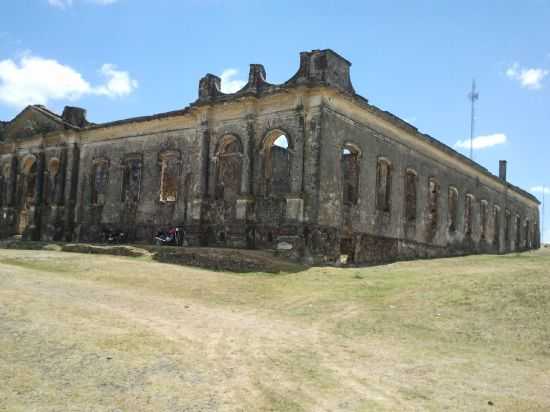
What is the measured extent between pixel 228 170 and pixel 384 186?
22.3 ft

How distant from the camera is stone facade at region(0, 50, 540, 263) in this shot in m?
17.7

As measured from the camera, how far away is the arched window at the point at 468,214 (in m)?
28.5

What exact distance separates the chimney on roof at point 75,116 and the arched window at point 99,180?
2.24 metres

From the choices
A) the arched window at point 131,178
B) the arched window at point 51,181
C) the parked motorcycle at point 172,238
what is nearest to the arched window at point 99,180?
the arched window at point 131,178

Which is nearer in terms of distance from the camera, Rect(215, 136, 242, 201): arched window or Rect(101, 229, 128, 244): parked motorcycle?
Rect(215, 136, 242, 201): arched window

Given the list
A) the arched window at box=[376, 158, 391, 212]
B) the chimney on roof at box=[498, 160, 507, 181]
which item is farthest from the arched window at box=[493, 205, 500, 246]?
the arched window at box=[376, 158, 391, 212]

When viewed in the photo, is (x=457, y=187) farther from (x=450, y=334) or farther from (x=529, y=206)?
(x=450, y=334)

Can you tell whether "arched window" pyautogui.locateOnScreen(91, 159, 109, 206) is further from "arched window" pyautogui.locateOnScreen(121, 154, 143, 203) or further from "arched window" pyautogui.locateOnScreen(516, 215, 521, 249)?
"arched window" pyautogui.locateOnScreen(516, 215, 521, 249)

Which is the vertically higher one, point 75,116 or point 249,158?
point 75,116

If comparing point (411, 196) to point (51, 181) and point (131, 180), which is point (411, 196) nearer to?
point (131, 180)

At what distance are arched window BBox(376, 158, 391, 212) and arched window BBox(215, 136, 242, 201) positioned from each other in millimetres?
5092

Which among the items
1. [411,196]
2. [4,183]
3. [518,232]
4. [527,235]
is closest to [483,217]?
[518,232]

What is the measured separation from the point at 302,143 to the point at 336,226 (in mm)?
2745

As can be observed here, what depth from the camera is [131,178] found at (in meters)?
23.8
